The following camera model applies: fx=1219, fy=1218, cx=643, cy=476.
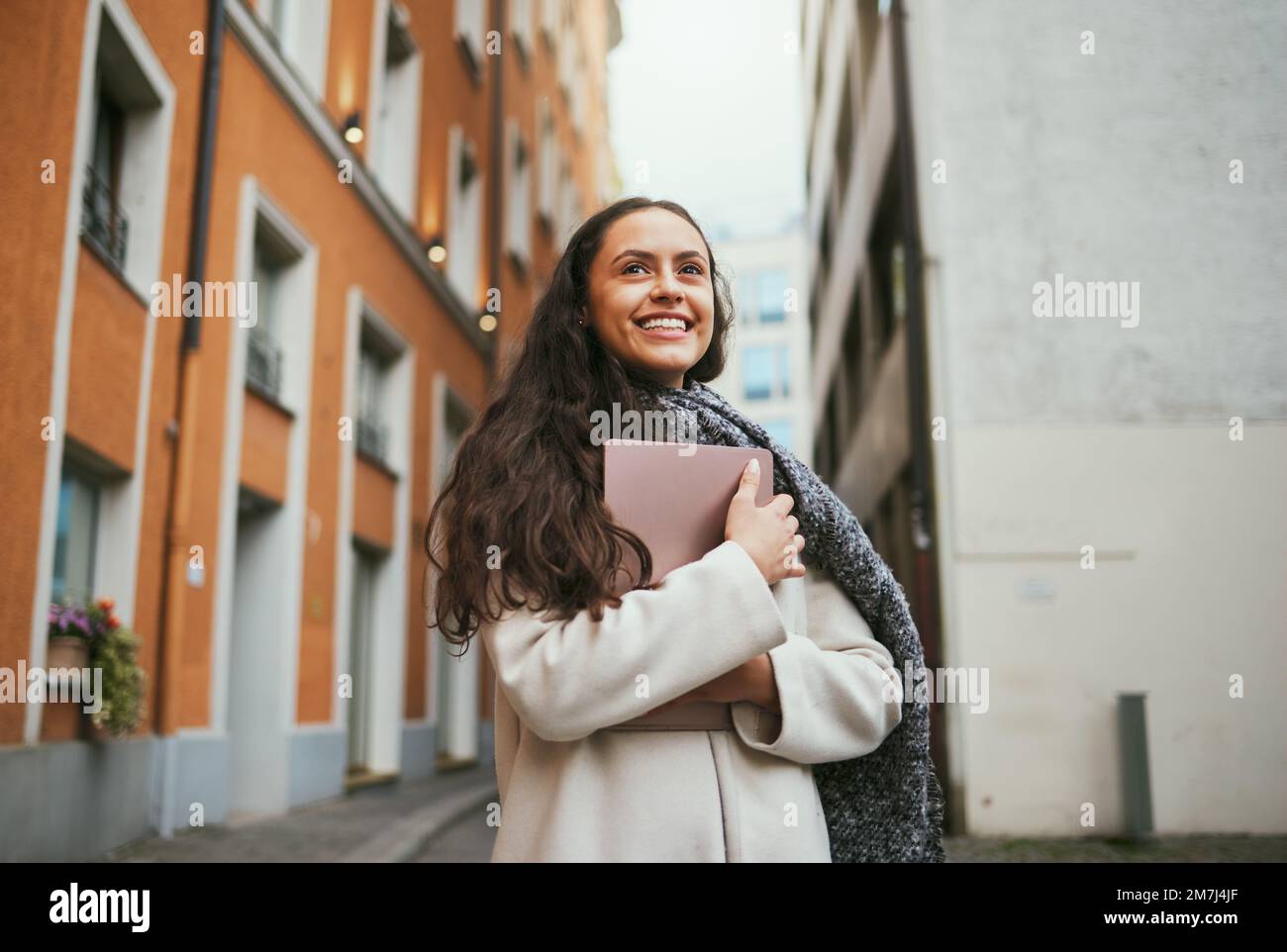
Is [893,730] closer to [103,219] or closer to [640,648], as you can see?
[640,648]

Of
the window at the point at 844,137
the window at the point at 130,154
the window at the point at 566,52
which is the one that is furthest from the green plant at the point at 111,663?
the window at the point at 566,52

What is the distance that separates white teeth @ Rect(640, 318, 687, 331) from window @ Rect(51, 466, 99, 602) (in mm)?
5322

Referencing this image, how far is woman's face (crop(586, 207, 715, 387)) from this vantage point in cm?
174

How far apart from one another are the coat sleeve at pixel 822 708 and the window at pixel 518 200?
16.4 metres

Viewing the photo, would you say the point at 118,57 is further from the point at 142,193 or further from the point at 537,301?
the point at 537,301

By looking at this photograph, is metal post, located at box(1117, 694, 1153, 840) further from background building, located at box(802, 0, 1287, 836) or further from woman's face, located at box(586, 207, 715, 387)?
woman's face, located at box(586, 207, 715, 387)

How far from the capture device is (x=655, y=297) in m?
1.75

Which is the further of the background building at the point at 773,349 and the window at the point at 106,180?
the background building at the point at 773,349

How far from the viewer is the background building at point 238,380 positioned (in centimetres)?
556

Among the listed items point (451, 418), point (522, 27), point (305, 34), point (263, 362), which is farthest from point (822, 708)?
point (522, 27)

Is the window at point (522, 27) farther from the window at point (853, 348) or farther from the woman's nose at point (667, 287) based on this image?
the woman's nose at point (667, 287)

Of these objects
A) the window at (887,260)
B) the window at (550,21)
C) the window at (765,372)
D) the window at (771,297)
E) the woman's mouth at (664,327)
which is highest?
the window at (771,297)

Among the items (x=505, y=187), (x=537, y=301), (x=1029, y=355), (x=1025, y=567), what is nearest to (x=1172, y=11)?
(x=1029, y=355)

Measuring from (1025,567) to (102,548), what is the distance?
5808mm
